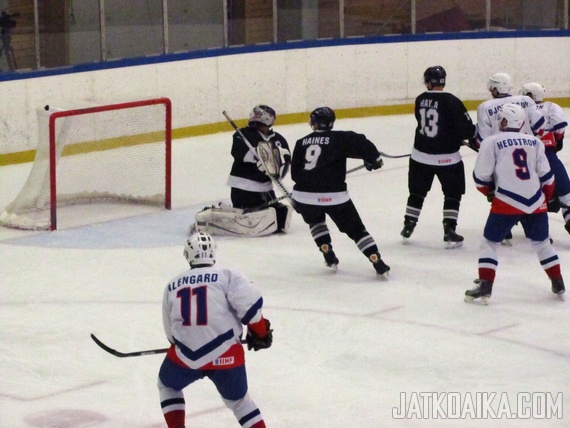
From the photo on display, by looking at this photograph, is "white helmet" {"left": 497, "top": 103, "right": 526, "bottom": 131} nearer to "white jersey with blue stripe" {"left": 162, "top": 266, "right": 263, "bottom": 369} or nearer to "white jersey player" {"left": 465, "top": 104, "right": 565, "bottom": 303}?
"white jersey player" {"left": 465, "top": 104, "right": 565, "bottom": 303}

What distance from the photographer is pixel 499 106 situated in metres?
6.82

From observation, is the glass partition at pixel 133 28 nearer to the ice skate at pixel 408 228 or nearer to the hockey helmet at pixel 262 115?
the hockey helmet at pixel 262 115

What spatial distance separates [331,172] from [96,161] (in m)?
2.39

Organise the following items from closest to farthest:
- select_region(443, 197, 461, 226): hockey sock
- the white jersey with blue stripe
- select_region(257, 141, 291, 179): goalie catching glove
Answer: the white jersey with blue stripe < select_region(443, 197, 461, 226): hockey sock < select_region(257, 141, 291, 179): goalie catching glove

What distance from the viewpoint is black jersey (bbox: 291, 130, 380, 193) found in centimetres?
627

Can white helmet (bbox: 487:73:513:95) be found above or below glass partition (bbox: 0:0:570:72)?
below

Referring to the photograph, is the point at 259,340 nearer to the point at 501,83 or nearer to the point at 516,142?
the point at 516,142

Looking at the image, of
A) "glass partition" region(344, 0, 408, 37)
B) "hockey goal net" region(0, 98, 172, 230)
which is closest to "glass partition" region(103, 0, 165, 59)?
"hockey goal net" region(0, 98, 172, 230)

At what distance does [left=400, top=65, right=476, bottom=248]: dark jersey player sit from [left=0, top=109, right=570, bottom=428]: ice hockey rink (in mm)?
233

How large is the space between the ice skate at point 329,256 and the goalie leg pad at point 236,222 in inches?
34.0

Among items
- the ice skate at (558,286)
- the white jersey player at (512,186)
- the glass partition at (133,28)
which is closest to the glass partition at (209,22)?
the glass partition at (133,28)

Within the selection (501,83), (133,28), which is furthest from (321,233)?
(133,28)

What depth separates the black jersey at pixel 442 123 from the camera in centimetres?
691

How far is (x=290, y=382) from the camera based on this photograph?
16.1 feet
